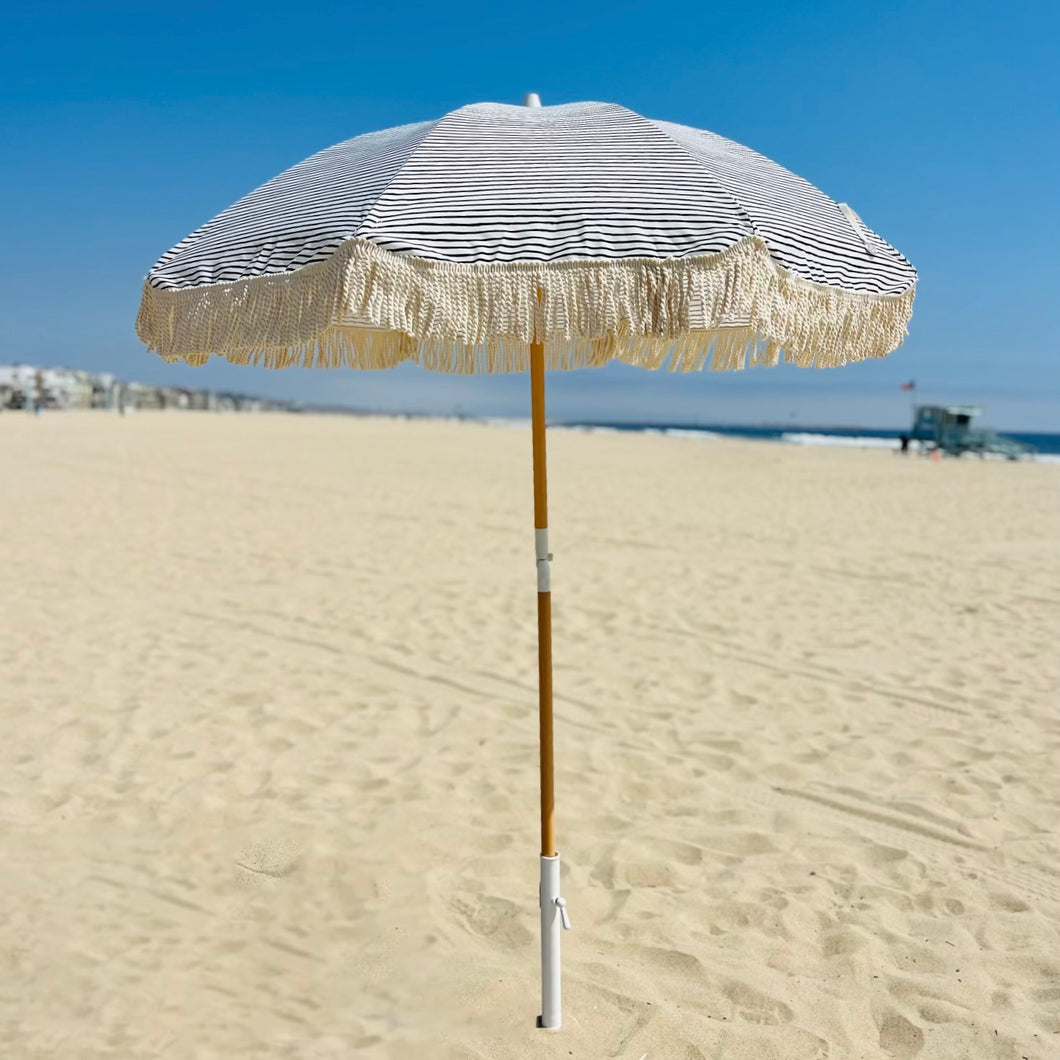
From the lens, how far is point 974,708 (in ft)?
17.1

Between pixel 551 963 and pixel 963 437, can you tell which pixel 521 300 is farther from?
pixel 963 437

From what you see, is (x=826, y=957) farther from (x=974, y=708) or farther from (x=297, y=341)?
(x=974, y=708)

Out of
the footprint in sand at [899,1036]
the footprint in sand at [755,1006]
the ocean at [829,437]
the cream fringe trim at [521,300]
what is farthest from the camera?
the ocean at [829,437]

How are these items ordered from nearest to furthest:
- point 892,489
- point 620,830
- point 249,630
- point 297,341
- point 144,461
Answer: point 297,341, point 620,830, point 249,630, point 892,489, point 144,461

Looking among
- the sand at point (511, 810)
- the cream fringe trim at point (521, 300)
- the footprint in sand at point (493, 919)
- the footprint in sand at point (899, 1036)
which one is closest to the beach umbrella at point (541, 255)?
the cream fringe trim at point (521, 300)

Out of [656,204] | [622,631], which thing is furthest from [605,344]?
[622,631]

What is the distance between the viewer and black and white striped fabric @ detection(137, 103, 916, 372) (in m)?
1.92

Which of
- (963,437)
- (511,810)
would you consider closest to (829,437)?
(963,437)

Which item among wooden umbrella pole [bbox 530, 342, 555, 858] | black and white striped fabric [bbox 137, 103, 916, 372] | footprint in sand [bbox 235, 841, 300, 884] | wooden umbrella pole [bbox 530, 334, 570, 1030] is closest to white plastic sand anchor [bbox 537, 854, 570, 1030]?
wooden umbrella pole [bbox 530, 334, 570, 1030]

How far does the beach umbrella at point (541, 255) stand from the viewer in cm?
192

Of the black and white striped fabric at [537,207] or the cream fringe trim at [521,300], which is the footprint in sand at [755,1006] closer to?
the cream fringe trim at [521,300]

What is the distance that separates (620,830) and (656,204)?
261 cm

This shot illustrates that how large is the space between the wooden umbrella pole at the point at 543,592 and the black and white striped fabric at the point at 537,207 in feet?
1.85

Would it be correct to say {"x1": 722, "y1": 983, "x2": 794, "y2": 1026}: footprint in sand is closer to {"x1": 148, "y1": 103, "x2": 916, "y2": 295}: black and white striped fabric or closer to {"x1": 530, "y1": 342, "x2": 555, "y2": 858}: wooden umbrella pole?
{"x1": 530, "y1": 342, "x2": 555, "y2": 858}: wooden umbrella pole
